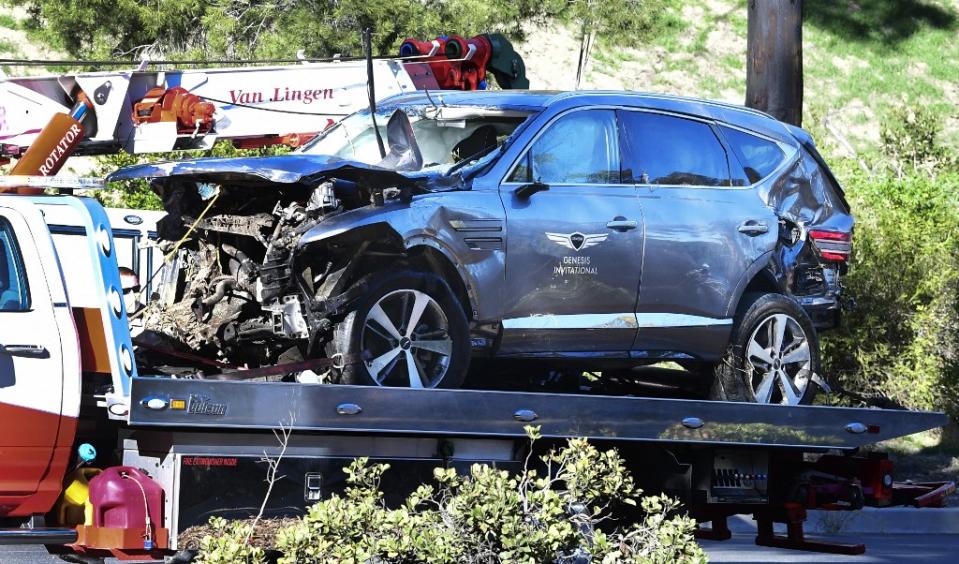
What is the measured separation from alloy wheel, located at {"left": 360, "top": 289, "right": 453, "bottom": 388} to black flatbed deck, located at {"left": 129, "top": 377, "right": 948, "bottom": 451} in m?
0.56

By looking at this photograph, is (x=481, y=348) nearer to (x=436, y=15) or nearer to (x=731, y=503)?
(x=731, y=503)

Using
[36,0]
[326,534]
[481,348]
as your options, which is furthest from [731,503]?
[36,0]

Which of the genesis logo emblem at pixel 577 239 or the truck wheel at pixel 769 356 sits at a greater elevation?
the genesis logo emblem at pixel 577 239

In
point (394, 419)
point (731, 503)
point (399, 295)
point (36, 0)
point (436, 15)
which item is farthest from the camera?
point (36, 0)

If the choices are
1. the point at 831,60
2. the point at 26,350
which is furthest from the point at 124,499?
the point at 831,60

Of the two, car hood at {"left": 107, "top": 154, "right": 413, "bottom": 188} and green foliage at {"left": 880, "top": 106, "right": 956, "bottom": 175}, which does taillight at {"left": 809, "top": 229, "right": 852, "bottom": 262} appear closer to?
car hood at {"left": 107, "top": 154, "right": 413, "bottom": 188}

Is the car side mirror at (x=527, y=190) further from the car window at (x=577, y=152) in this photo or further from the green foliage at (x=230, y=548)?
the green foliage at (x=230, y=548)

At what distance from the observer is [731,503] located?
320 inches

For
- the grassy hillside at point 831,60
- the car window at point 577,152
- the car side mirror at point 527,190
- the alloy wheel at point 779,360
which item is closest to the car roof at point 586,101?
the car window at point 577,152

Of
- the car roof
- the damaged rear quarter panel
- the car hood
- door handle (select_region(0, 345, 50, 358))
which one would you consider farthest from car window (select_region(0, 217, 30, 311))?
the car roof

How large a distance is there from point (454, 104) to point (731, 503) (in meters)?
2.81

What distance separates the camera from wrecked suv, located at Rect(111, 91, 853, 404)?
6.81 m

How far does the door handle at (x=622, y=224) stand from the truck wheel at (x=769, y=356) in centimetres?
109

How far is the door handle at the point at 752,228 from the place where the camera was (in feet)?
27.7
